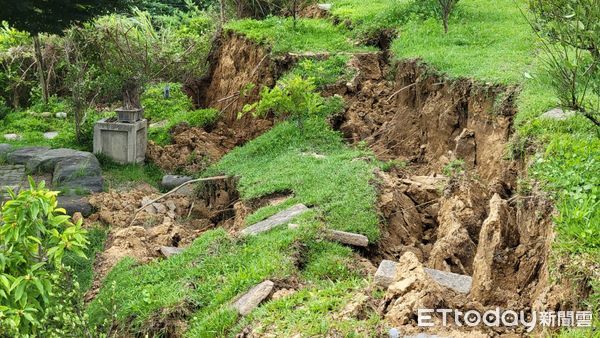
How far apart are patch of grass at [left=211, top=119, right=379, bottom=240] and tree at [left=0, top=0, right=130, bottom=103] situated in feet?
10.7

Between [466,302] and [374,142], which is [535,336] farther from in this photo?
[374,142]

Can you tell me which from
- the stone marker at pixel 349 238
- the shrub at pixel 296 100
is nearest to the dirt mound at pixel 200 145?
the shrub at pixel 296 100

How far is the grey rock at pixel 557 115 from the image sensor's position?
8422 mm

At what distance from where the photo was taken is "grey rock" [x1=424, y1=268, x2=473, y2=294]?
6516 millimetres

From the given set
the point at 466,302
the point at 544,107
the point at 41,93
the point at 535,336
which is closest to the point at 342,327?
the point at 466,302

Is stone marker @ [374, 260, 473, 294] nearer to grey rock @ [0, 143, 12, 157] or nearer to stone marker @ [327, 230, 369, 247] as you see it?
stone marker @ [327, 230, 369, 247]

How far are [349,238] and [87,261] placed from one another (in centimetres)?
366

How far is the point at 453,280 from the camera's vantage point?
6.72 meters

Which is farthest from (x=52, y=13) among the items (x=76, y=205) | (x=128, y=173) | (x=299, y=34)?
(x=299, y=34)

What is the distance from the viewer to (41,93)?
63.3 ft

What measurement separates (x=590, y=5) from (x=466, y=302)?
2636mm

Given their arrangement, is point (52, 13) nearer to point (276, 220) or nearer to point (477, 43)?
point (276, 220)

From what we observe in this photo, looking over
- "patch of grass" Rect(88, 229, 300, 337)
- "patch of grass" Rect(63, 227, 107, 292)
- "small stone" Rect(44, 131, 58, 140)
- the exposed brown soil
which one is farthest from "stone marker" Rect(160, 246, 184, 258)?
"small stone" Rect(44, 131, 58, 140)

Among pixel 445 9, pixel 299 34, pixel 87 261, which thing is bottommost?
pixel 87 261
